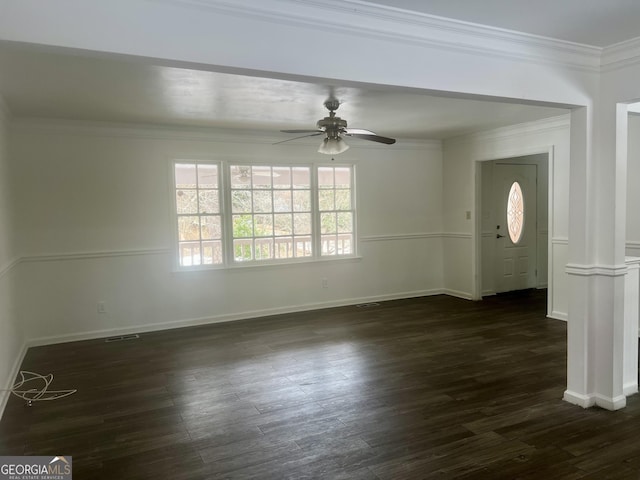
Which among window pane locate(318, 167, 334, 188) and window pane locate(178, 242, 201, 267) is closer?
window pane locate(178, 242, 201, 267)

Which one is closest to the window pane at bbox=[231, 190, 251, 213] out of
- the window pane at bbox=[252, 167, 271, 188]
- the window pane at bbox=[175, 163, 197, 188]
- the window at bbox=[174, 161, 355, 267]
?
the window at bbox=[174, 161, 355, 267]

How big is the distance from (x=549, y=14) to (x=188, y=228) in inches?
179

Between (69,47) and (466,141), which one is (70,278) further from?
(466,141)

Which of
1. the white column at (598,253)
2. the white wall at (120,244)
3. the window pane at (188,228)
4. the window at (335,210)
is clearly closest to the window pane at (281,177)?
the white wall at (120,244)

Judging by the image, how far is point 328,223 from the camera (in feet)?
21.8

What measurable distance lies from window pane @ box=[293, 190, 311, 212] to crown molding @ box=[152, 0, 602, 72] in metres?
3.88

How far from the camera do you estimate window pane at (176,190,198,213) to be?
18.7 feet

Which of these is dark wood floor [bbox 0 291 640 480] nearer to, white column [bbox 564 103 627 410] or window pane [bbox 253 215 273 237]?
white column [bbox 564 103 627 410]

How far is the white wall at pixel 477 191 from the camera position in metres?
5.64

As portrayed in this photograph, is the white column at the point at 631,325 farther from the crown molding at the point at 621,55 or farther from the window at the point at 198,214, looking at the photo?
the window at the point at 198,214

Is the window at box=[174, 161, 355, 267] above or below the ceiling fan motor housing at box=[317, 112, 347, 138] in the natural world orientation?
below

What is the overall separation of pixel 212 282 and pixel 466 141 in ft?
Result: 14.2

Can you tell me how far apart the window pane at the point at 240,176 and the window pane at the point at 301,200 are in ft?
2.30

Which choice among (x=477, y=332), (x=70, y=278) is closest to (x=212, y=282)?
(x=70, y=278)
